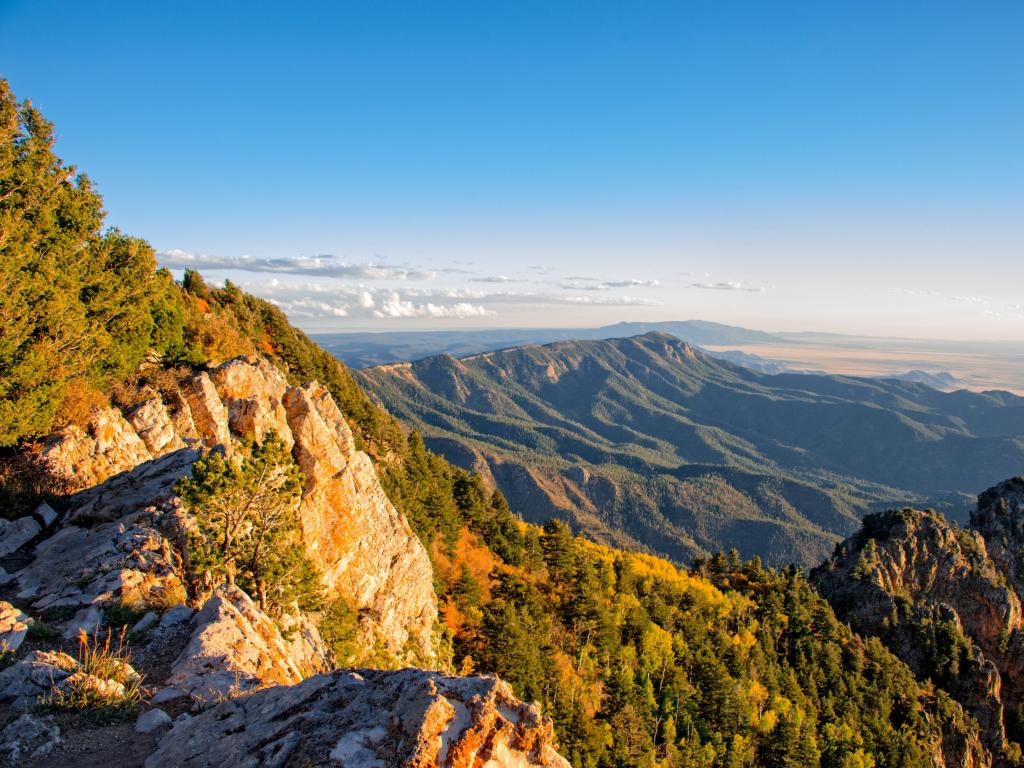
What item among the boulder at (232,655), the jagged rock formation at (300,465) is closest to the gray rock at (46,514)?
the jagged rock formation at (300,465)

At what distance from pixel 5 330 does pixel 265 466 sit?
14.3 m

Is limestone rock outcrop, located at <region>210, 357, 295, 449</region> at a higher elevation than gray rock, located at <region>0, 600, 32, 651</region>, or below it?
higher

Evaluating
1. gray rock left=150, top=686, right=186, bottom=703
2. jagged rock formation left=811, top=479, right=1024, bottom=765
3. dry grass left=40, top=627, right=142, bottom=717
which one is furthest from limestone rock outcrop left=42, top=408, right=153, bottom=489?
jagged rock formation left=811, top=479, right=1024, bottom=765

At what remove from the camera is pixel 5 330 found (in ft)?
72.1

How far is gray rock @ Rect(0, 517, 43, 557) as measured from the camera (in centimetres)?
1859

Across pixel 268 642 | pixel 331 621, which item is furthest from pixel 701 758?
pixel 268 642

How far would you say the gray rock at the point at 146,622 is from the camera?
13.4m

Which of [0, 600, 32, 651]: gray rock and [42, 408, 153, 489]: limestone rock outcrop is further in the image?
[42, 408, 153, 489]: limestone rock outcrop

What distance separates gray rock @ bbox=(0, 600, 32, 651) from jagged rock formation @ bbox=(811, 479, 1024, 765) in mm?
112388

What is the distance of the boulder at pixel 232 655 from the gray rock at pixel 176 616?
0.68 metres

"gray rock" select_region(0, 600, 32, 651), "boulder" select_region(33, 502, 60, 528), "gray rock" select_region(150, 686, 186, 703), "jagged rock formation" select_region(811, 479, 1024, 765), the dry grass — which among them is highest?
the dry grass

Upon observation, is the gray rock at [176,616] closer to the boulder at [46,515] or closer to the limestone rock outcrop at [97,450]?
the boulder at [46,515]

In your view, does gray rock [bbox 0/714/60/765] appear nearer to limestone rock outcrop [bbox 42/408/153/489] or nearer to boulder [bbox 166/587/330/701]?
boulder [bbox 166/587/330/701]

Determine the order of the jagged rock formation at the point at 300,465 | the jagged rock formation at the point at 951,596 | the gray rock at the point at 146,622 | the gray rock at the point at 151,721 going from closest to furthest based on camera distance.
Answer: the gray rock at the point at 151,721, the gray rock at the point at 146,622, the jagged rock formation at the point at 300,465, the jagged rock formation at the point at 951,596
